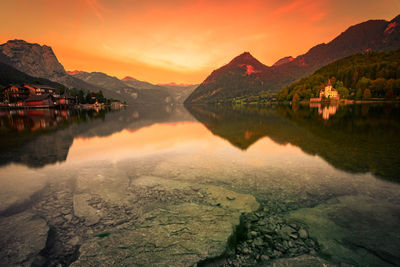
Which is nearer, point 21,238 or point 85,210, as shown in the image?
point 21,238

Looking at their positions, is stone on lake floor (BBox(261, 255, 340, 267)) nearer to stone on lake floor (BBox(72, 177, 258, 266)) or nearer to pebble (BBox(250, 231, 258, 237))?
pebble (BBox(250, 231, 258, 237))

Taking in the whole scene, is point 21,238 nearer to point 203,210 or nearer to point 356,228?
point 203,210

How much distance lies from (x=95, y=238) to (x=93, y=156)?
53.6 feet

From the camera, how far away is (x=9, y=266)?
6801mm

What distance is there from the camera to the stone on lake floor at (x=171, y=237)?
23.6 ft

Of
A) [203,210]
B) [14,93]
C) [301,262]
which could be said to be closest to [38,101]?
[14,93]

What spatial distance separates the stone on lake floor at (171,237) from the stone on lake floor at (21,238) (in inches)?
75.3

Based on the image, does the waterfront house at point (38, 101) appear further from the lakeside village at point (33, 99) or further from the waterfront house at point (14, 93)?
the waterfront house at point (14, 93)

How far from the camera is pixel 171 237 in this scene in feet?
27.4

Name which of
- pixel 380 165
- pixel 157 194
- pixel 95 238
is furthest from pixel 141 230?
pixel 380 165

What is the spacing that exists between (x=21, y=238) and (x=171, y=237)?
661cm

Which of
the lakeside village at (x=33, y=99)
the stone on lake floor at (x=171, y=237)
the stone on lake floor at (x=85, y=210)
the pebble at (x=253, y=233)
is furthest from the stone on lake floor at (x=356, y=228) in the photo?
the lakeside village at (x=33, y=99)

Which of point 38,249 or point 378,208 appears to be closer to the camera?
point 38,249

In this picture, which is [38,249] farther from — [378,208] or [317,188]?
[378,208]
